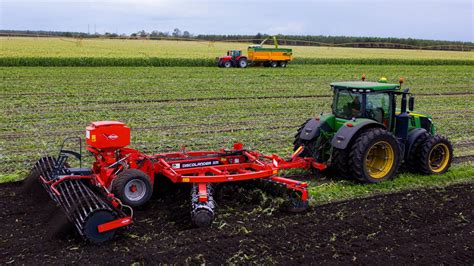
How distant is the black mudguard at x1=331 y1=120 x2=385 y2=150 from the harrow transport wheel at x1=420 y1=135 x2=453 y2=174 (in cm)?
113

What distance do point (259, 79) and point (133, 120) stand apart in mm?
12477

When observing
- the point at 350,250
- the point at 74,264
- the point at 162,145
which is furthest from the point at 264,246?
the point at 162,145

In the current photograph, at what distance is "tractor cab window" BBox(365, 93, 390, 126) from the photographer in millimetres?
8539

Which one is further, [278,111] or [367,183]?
[278,111]

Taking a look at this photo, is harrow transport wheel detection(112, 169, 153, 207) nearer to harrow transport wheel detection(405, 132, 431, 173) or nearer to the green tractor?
the green tractor

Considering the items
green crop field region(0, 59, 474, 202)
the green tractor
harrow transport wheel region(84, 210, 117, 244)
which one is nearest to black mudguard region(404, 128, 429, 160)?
the green tractor

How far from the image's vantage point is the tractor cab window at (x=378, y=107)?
28.0 feet

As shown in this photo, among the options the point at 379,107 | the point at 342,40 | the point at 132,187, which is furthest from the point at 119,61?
the point at 342,40

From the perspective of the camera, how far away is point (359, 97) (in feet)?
28.0

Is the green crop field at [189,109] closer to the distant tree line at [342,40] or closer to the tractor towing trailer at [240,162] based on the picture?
the tractor towing trailer at [240,162]

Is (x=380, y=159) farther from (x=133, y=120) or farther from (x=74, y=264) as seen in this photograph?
(x=133, y=120)

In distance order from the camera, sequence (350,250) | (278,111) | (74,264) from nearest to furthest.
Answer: (74,264), (350,250), (278,111)

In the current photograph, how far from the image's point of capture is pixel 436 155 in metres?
9.18

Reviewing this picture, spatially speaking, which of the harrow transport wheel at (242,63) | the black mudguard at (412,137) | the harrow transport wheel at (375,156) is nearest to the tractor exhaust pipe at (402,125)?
the black mudguard at (412,137)
